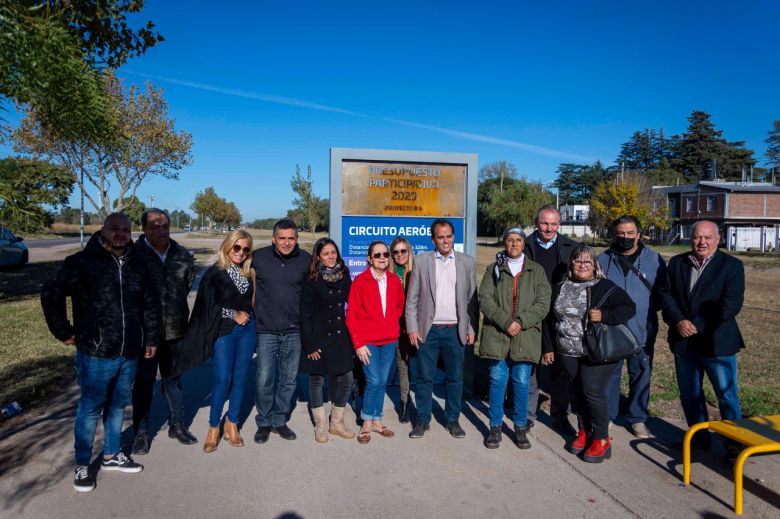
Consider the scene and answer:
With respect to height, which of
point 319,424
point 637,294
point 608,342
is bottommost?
point 319,424

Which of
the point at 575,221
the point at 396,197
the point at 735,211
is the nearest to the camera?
the point at 396,197

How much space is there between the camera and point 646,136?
96250mm

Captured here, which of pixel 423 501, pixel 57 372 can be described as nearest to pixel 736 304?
pixel 423 501

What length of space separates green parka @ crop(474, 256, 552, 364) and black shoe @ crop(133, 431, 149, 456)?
109 inches

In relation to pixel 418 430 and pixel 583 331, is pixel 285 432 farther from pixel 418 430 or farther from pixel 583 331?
pixel 583 331

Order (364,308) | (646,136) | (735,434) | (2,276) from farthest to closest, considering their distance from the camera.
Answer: (646,136)
(2,276)
(364,308)
(735,434)

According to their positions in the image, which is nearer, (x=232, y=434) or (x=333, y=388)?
(x=232, y=434)

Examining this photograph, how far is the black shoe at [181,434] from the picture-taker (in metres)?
4.55

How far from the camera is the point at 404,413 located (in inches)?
208

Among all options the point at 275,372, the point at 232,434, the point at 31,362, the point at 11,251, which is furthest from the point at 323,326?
the point at 11,251

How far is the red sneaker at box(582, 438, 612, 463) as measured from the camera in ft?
14.1

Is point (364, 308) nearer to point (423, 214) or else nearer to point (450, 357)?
point (450, 357)

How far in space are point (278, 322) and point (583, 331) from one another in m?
2.46

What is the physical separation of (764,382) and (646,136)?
100231 mm
